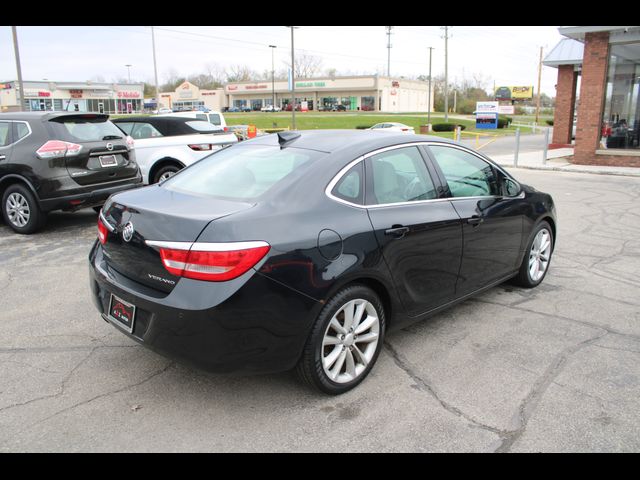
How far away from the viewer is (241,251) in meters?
2.70

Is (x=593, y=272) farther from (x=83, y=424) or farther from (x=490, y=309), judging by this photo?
(x=83, y=424)

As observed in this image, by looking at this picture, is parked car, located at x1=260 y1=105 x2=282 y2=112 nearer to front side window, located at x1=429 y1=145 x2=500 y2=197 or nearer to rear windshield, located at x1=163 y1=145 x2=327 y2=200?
front side window, located at x1=429 y1=145 x2=500 y2=197

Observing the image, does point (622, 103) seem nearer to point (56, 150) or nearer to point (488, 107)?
point (56, 150)

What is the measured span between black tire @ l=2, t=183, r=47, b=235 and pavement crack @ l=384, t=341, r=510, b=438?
558 centimetres

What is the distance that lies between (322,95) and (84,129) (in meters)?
85.8

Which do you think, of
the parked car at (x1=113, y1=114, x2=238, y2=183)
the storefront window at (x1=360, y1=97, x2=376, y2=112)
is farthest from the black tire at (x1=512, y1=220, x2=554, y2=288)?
the storefront window at (x1=360, y1=97, x2=376, y2=112)

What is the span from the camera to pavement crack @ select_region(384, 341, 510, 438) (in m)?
2.89

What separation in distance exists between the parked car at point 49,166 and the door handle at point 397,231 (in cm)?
540

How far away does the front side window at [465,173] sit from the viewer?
159 inches

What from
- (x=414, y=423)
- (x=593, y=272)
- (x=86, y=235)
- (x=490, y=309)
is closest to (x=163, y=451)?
(x=414, y=423)

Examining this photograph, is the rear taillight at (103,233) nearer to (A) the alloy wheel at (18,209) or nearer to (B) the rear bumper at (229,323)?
(B) the rear bumper at (229,323)

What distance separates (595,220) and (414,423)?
705cm

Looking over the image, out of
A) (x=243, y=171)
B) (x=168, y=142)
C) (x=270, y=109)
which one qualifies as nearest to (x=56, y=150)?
(x=168, y=142)

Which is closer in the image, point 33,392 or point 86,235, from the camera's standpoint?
point 33,392
